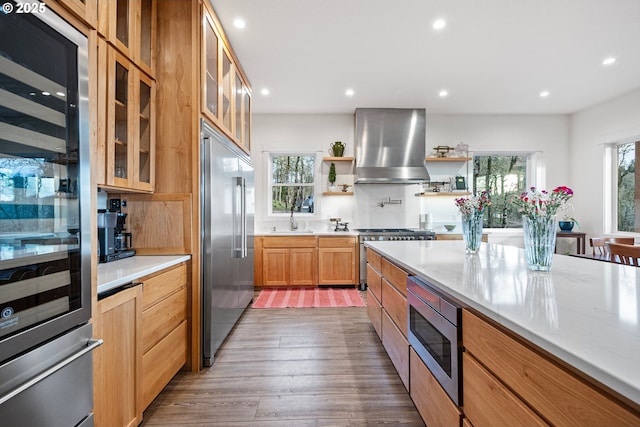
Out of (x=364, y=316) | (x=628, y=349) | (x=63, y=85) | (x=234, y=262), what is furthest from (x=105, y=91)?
(x=364, y=316)

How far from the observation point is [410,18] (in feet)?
7.91

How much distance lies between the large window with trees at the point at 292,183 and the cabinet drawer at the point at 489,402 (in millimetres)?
3908

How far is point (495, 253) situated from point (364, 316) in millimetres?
1608

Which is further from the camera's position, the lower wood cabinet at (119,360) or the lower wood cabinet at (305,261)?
the lower wood cabinet at (305,261)

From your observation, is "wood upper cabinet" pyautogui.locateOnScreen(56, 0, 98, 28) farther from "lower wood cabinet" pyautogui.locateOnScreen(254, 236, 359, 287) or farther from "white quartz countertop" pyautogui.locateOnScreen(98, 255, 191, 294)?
"lower wood cabinet" pyautogui.locateOnScreen(254, 236, 359, 287)

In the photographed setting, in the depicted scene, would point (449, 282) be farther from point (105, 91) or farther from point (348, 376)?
point (105, 91)

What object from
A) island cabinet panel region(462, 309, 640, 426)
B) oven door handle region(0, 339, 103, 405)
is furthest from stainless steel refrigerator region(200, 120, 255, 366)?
island cabinet panel region(462, 309, 640, 426)

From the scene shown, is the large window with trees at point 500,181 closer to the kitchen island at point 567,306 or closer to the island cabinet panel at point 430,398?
the kitchen island at point 567,306

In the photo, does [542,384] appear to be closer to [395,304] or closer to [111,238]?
[395,304]

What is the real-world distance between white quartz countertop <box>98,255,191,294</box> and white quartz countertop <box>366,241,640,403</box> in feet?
4.66

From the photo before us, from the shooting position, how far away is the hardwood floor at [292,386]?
62.4 inches

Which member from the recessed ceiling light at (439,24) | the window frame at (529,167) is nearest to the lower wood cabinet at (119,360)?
the recessed ceiling light at (439,24)

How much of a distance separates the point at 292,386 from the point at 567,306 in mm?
1624

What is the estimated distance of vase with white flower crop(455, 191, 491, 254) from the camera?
189cm
